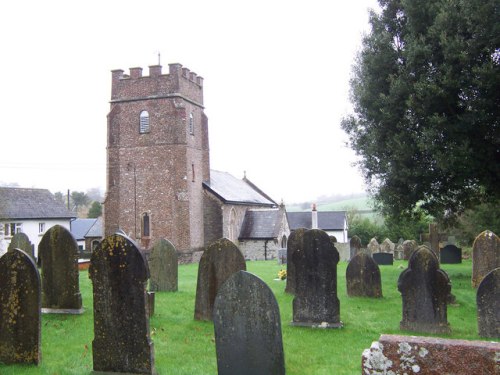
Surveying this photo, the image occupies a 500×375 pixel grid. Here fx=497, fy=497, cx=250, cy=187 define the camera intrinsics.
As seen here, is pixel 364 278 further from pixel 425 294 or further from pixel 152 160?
pixel 152 160

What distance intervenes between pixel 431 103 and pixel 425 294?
25.3 ft

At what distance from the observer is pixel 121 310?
6645 mm

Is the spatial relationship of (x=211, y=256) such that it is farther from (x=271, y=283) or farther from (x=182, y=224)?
(x=182, y=224)

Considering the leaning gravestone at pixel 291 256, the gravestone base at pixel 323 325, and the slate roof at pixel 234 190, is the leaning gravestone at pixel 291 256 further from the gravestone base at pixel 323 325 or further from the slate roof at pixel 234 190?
the slate roof at pixel 234 190

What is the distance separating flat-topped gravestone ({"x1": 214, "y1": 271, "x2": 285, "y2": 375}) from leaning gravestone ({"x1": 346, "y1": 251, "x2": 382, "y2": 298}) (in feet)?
23.5

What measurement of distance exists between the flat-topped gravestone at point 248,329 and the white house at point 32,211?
38.8 metres

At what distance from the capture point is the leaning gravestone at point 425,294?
29.8ft

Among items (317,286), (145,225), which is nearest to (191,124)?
(145,225)

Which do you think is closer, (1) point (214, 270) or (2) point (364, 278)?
(1) point (214, 270)

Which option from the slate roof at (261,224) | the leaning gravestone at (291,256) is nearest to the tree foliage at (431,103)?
the leaning gravestone at (291,256)

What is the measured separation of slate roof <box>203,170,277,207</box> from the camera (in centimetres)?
3762

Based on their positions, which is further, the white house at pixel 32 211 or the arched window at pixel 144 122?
the white house at pixel 32 211

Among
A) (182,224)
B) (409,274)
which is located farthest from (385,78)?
(182,224)

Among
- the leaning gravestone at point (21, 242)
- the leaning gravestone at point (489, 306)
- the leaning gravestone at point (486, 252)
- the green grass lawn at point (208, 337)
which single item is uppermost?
the leaning gravestone at point (21, 242)
